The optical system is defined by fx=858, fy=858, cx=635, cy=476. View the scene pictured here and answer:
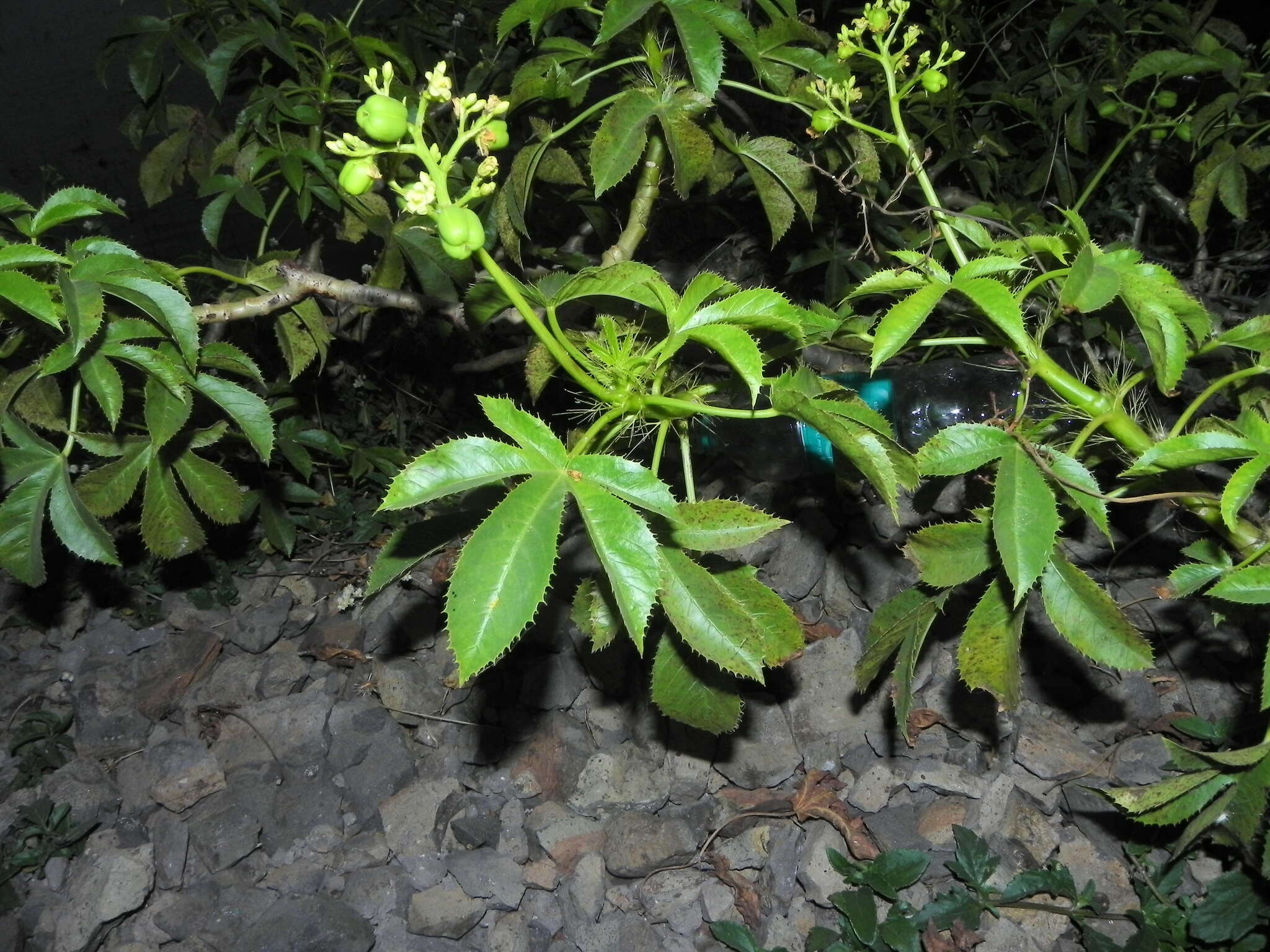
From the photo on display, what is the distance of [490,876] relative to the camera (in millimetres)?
1494

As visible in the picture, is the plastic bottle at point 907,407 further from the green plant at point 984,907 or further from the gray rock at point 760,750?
the green plant at point 984,907

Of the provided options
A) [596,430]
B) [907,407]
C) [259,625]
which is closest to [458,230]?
[596,430]

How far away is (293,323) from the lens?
4.17 ft

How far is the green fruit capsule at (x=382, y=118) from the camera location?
58 cm

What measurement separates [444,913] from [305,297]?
1036 mm

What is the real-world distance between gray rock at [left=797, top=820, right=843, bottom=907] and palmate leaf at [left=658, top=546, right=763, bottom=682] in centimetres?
82

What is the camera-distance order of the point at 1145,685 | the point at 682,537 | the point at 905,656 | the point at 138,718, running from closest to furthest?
the point at 682,537 → the point at 905,656 → the point at 1145,685 → the point at 138,718

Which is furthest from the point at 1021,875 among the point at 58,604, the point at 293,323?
the point at 58,604

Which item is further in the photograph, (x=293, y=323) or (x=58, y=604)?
(x=58, y=604)

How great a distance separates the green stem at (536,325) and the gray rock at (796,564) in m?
0.98

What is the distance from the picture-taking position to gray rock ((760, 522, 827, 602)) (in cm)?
169

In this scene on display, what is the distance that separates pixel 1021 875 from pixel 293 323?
1414 millimetres

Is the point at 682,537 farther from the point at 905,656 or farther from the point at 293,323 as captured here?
the point at 293,323

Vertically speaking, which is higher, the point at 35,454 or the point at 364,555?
the point at 35,454
